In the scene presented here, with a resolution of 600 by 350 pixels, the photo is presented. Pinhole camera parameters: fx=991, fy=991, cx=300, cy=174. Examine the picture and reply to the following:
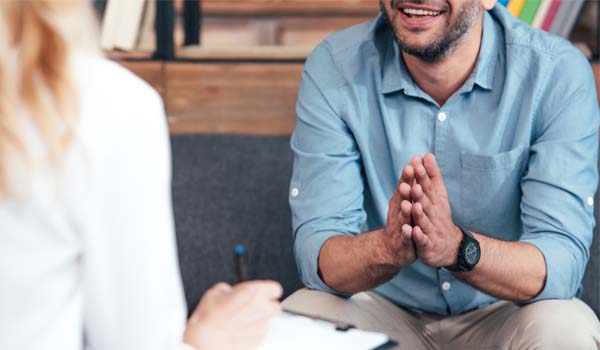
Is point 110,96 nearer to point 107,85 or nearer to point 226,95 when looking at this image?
point 107,85

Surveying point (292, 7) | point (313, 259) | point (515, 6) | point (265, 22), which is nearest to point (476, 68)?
point (515, 6)

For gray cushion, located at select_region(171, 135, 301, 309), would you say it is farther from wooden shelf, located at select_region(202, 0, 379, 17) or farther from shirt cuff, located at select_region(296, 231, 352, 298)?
wooden shelf, located at select_region(202, 0, 379, 17)

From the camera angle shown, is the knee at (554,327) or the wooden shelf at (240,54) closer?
the knee at (554,327)

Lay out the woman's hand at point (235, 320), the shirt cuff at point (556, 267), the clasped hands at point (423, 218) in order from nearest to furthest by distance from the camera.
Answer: the woman's hand at point (235, 320)
the clasped hands at point (423, 218)
the shirt cuff at point (556, 267)

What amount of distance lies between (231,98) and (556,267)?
0.95 m

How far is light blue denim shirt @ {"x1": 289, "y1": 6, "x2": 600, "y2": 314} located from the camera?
1901 millimetres

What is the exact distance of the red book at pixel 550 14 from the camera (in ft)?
7.46

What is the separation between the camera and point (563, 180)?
6.14ft

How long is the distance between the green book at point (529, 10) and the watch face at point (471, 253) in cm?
75

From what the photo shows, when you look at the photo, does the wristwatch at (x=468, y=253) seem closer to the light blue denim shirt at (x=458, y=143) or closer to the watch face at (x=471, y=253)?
the watch face at (x=471, y=253)

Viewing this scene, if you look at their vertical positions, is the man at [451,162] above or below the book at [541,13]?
below

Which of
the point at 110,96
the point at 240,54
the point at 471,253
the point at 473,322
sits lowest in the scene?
the point at 473,322

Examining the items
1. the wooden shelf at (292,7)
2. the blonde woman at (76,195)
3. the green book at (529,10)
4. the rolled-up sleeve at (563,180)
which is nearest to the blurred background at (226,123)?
the green book at (529,10)

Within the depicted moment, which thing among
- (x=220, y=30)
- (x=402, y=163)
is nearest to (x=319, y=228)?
(x=402, y=163)
